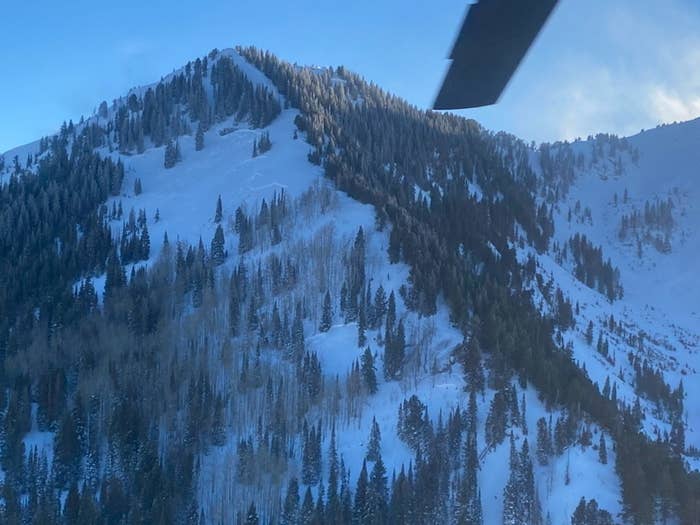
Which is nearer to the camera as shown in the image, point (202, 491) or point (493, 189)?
point (202, 491)

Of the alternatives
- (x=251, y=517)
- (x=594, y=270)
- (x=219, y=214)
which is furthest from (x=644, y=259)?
(x=251, y=517)

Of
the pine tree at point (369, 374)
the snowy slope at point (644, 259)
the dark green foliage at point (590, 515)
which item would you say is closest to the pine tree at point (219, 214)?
the pine tree at point (369, 374)

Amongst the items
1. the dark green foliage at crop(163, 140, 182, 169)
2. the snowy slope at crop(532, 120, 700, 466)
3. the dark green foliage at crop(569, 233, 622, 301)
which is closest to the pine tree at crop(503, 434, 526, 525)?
the snowy slope at crop(532, 120, 700, 466)

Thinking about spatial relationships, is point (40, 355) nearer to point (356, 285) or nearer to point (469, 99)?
point (356, 285)

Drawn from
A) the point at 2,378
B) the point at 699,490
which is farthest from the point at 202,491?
the point at 699,490

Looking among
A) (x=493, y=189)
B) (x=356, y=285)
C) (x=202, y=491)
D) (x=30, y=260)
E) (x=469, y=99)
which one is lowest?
(x=469, y=99)

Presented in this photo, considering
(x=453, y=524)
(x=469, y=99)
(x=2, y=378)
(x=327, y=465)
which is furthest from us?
(x=2, y=378)

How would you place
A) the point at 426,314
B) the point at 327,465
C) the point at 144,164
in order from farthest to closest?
the point at 144,164, the point at 426,314, the point at 327,465

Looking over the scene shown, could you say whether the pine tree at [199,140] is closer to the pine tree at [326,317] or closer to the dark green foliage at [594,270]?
the pine tree at [326,317]
